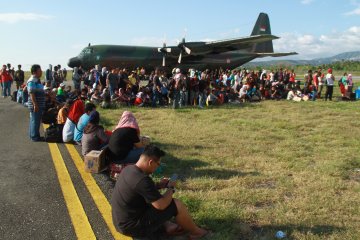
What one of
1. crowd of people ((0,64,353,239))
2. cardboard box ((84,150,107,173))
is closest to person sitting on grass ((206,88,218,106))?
crowd of people ((0,64,353,239))

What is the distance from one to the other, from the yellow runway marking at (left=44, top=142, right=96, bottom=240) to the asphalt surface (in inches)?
2.1

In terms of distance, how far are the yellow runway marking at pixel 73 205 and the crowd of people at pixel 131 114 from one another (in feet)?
1.45

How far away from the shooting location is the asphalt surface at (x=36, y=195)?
4320mm

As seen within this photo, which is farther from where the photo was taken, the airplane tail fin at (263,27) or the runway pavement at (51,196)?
the airplane tail fin at (263,27)

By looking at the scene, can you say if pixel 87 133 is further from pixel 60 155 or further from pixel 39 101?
pixel 39 101

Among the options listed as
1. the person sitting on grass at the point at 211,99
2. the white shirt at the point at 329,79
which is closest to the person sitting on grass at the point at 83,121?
the person sitting on grass at the point at 211,99

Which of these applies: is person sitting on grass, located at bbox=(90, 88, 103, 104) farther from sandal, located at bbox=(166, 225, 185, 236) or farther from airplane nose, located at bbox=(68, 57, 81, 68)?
sandal, located at bbox=(166, 225, 185, 236)

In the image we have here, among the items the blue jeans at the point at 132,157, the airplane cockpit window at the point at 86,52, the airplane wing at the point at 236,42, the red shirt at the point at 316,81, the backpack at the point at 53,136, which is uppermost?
the airplane wing at the point at 236,42

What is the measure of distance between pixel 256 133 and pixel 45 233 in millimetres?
7620

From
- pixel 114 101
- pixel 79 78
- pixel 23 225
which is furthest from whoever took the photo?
pixel 79 78

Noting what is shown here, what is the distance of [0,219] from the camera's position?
4.61 metres

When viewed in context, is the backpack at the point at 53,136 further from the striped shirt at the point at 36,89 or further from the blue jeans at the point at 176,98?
the blue jeans at the point at 176,98

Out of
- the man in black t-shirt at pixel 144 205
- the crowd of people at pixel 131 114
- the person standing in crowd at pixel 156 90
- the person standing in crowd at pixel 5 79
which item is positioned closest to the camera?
the man in black t-shirt at pixel 144 205

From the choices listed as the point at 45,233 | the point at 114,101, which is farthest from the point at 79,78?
the point at 45,233
